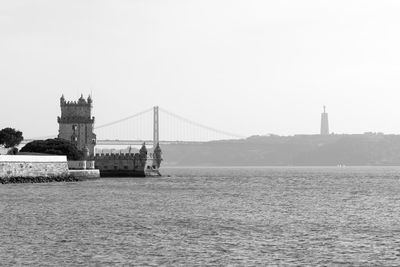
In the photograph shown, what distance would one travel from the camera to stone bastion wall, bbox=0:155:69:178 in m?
80.9

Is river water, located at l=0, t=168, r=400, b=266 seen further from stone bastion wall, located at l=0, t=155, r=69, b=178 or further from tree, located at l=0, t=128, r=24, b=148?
tree, located at l=0, t=128, r=24, b=148

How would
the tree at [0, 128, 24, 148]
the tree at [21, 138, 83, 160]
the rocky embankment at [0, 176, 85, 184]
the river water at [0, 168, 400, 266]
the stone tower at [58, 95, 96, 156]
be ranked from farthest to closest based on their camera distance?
the stone tower at [58, 95, 96, 156]
the tree at [21, 138, 83, 160]
the tree at [0, 128, 24, 148]
the rocky embankment at [0, 176, 85, 184]
the river water at [0, 168, 400, 266]

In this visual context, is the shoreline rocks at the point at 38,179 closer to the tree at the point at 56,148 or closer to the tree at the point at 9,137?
the tree at the point at 56,148

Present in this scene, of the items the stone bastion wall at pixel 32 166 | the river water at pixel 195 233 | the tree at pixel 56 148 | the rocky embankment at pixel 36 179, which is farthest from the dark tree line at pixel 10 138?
the river water at pixel 195 233

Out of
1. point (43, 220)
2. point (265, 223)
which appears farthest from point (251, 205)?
point (43, 220)

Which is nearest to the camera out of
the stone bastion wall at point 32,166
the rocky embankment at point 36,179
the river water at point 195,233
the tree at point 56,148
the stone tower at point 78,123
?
the river water at point 195,233

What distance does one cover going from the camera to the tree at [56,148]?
360ft

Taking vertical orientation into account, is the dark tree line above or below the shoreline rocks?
above

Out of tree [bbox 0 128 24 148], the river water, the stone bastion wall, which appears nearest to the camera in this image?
the river water

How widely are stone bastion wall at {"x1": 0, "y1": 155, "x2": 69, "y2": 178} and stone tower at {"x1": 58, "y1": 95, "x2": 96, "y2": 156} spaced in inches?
1273

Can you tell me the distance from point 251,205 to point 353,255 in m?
25.6

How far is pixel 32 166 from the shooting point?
86375 millimetres

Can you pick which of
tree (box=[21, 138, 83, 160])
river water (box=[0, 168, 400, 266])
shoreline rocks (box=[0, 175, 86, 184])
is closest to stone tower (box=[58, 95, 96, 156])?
tree (box=[21, 138, 83, 160])

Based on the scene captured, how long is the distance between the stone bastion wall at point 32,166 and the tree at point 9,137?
1673cm
